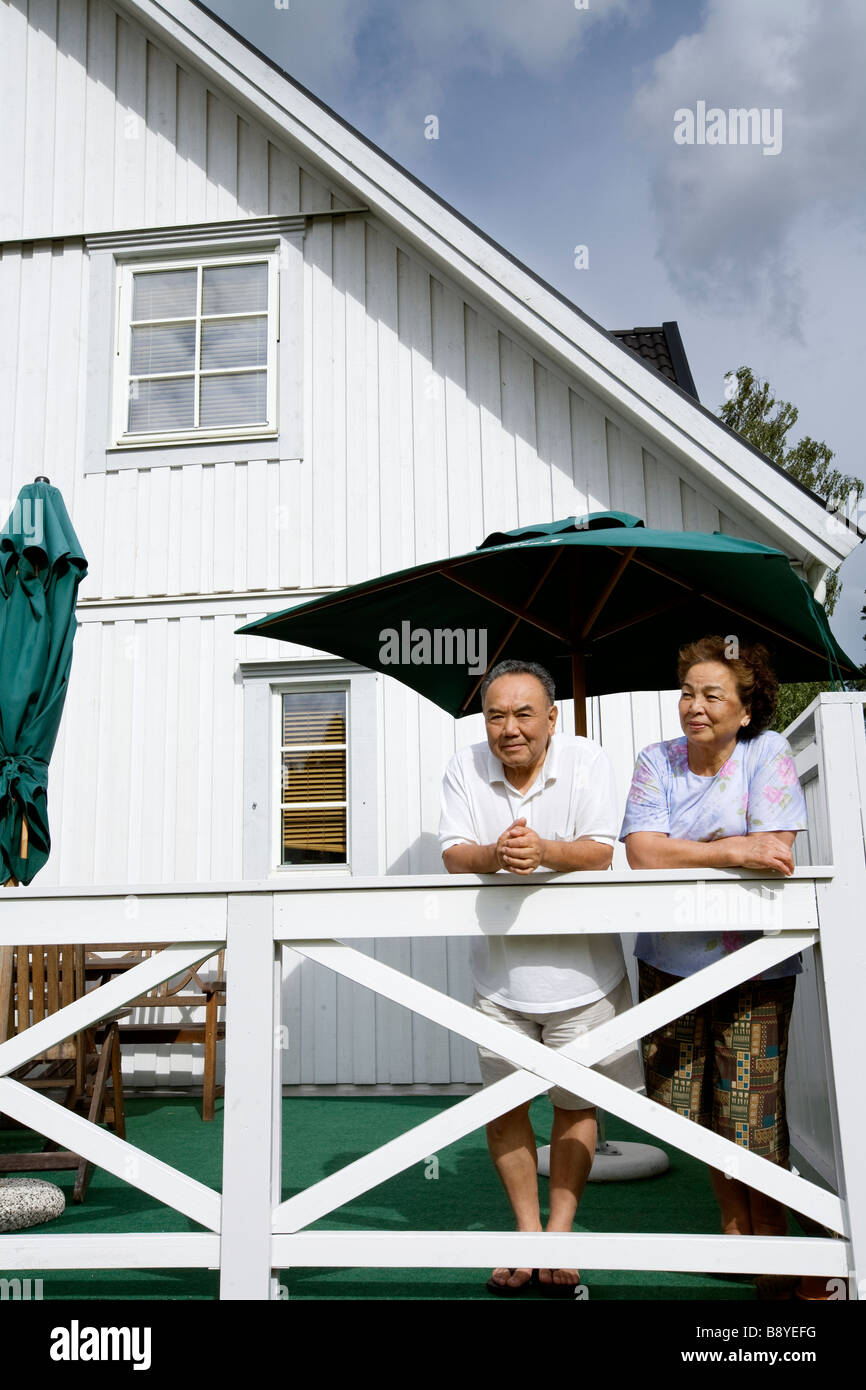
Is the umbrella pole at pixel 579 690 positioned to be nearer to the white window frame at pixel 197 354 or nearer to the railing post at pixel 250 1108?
the railing post at pixel 250 1108

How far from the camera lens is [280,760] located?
704cm

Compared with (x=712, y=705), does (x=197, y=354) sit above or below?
above

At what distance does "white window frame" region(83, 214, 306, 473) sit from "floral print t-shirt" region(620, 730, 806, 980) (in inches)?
186

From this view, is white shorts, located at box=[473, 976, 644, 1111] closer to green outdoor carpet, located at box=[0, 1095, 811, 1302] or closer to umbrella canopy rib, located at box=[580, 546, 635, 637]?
green outdoor carpet, located at box=[0, 1095, 811, 1302]

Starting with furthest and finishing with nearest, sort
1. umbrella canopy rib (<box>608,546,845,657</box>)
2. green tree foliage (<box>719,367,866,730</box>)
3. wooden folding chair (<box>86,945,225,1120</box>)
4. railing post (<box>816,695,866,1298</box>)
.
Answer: green tree foliage (<box>719,367,866,730</box>) → wooden folding chair (<box>86,945,225,1120</box>) → umbrella canopy rib (<box>608,546,845,657</box>) → railing post (<box>816,695,866,1298</box>)

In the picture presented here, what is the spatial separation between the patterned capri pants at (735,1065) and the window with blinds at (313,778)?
3.90 metres

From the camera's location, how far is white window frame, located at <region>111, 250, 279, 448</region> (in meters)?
7.42

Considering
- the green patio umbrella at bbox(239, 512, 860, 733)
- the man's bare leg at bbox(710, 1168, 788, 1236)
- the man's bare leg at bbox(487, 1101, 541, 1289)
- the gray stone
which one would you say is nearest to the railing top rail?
the man's bare leg at bbox(487, 1101, 541, 1289)

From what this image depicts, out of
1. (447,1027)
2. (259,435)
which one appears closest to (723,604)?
(447,1027)

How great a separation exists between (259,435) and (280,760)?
2240mm

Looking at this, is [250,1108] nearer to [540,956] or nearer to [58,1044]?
[540,956]

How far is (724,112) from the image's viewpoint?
6305 millimetres

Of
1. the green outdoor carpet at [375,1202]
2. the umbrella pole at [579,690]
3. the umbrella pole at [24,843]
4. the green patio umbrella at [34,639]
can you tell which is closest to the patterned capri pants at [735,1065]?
the green outdoor carpet at [375,1202]
